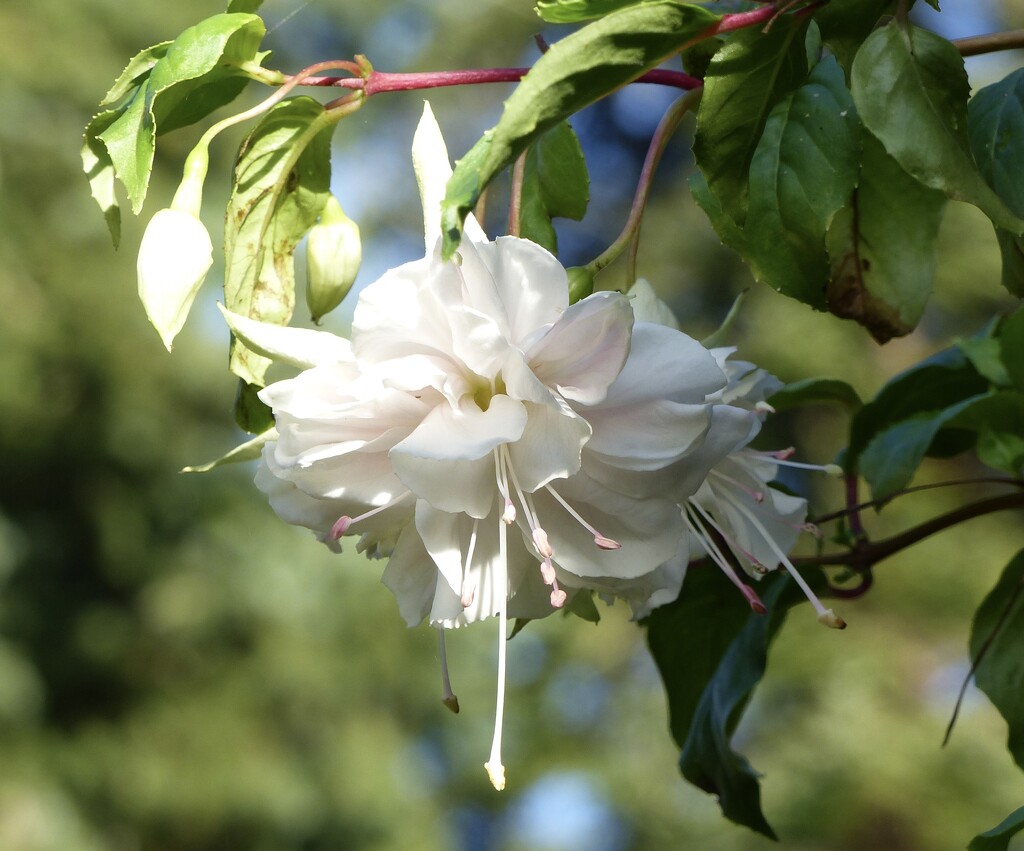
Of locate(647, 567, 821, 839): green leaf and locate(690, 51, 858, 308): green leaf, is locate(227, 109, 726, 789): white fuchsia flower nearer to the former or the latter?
locate(690, 51, 858, 308): green leaf

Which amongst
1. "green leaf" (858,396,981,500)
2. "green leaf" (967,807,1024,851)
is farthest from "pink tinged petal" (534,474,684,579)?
"green leaf" (858,396,981,500)

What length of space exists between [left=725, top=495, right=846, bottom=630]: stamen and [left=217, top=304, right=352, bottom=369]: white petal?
0.11 meters

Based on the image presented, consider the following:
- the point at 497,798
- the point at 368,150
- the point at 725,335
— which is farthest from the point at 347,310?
the point at 725,335

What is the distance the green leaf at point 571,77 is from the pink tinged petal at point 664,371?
49 mm

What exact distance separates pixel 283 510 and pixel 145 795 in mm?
2880

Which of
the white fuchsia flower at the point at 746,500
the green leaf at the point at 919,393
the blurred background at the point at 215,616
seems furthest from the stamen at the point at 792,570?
the blurred background at the point at 215,616

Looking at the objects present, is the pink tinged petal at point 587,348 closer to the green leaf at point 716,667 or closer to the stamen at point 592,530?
the stamen at point 592,530

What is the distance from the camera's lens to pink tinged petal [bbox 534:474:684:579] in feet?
0.89

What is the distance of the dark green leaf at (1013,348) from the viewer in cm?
43

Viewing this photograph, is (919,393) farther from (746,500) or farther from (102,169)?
(102,169)

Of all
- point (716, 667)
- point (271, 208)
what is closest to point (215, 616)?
point (716, 667)

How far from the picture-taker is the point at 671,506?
0.89ft

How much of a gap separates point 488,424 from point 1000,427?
28 centimetres

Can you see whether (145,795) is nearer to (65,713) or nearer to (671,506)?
(65,713)
